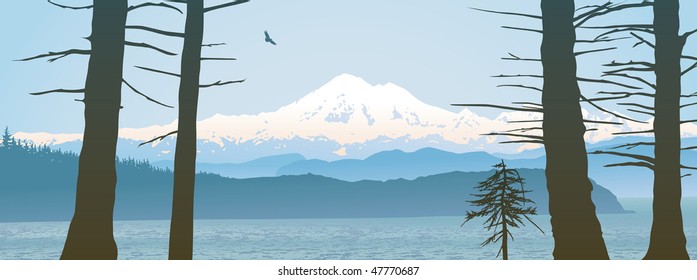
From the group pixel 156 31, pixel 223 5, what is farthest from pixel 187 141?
pixel 223 5

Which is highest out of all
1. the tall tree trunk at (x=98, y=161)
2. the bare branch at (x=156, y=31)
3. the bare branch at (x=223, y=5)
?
the bare branch at (x=223, y=5)

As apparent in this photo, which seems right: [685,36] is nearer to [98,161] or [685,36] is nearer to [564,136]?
[564,136]

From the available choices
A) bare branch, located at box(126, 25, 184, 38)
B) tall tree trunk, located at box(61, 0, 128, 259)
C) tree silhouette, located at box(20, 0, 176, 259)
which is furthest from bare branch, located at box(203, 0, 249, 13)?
tall tree trunk, located at box(61, 0, 128, 259)

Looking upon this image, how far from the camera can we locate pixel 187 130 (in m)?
12.7

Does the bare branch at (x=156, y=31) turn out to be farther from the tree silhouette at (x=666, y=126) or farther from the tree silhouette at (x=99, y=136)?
the tree silhouette at (x=666, y=126)

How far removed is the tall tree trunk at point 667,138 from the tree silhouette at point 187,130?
712cm

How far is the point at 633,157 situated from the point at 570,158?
1.23m

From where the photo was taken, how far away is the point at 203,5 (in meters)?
13.1

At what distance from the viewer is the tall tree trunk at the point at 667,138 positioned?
1306 centimetres

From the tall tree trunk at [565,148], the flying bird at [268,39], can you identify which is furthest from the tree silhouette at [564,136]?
the flying bird at [268,39]

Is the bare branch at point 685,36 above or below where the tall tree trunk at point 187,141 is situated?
above

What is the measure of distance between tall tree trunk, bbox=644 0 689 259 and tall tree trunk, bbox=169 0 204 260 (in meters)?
7.24
